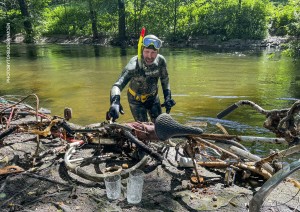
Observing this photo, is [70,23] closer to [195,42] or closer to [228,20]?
[195,42]

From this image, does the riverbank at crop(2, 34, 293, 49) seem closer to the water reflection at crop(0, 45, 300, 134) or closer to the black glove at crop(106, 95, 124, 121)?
the water reflection at crop(0, 45, 300, 134)

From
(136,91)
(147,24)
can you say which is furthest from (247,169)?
(147,24)

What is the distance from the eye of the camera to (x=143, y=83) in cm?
620

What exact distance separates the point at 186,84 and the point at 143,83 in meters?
9.63

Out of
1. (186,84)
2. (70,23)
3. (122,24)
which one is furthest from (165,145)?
(70,23)

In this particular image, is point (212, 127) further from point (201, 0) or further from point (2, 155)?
point (201, 0)

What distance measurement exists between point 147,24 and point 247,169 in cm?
3650

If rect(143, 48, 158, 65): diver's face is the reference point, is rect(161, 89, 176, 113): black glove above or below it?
below

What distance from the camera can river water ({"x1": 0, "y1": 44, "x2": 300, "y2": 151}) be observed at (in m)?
10.6

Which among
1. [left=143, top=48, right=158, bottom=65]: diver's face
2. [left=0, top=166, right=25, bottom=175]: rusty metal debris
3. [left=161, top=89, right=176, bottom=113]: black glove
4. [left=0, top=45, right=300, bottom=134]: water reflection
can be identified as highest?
[left=143, top=48, right=158, bottom=65]: diver's face

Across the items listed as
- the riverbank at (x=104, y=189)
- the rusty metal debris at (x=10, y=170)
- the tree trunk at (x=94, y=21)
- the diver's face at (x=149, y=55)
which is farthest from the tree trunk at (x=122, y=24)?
the rusty metal debris at (x=10, y=170)

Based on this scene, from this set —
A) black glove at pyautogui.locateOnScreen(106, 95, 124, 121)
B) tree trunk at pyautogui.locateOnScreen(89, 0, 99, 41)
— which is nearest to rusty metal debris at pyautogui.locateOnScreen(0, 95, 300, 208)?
black glove at pyautogui.locateOnScreen(106, 95, 124, 121)

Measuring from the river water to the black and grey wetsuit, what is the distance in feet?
5.73

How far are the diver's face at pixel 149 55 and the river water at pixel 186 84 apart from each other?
232 cm
